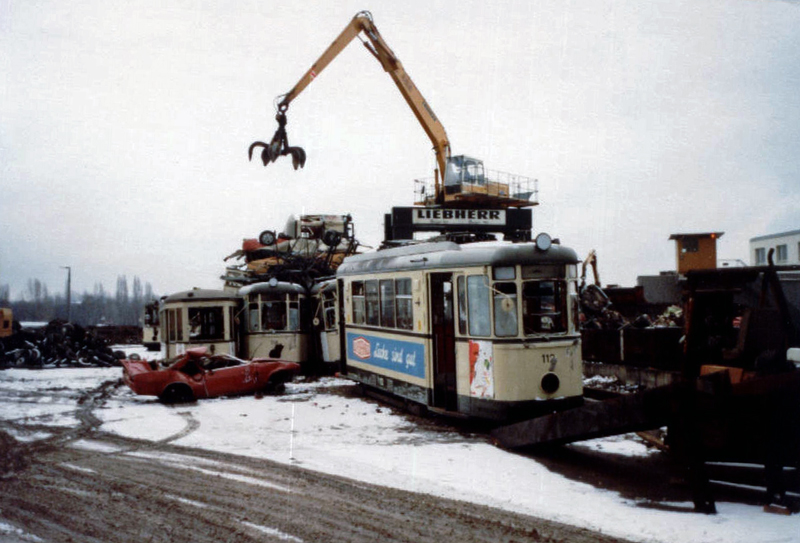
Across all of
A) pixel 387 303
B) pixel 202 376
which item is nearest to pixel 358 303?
pixel 387 303

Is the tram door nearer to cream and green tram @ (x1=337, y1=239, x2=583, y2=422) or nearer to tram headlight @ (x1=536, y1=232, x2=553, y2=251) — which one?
cream and green tram @ (x1=337, y1=239, x2=583, y2=422)

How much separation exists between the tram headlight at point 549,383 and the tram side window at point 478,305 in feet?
3.51

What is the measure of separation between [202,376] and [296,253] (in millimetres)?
9192

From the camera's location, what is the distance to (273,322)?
19.5 metres

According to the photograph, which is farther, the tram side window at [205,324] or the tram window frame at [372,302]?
the tram side window at [205,324]

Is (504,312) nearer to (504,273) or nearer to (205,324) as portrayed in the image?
(504,273)

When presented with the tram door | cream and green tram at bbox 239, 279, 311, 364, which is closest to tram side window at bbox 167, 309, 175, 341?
cream and green tram at bbox 239, 279, 311, 364

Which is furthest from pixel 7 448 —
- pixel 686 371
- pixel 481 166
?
pixel 481 166

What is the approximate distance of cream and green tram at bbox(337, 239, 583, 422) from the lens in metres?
9.96

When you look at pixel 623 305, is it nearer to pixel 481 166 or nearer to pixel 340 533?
pixel 481 166

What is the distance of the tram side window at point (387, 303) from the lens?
1289cm

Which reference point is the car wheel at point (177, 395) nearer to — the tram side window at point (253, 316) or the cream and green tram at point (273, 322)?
the cream and green tram at point (273, 322)

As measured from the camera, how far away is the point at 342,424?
11.7m

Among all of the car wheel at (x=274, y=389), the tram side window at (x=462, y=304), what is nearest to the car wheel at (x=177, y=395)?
the car wheel at (x=274, y=389)
